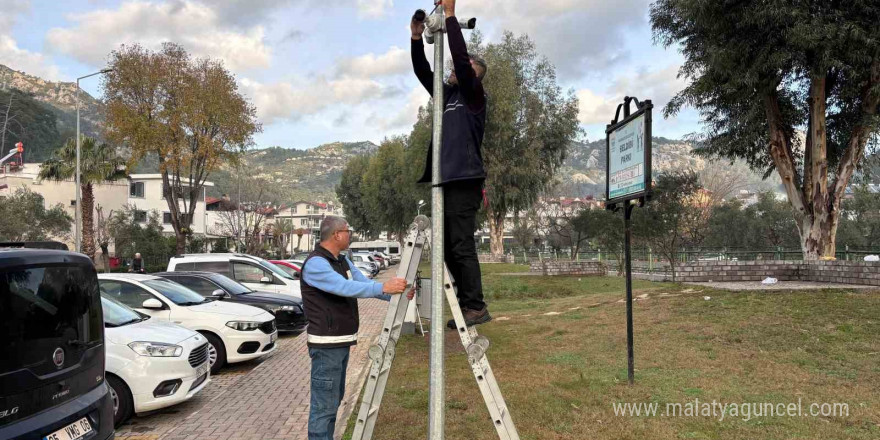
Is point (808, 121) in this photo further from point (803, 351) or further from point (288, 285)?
point (288, 285)

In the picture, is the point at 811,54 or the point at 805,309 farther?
the point at 811,54

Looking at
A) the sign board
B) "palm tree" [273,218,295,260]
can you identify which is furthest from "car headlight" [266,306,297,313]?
"palm tree" [273,218,295,260]

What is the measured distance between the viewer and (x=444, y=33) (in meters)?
3.32

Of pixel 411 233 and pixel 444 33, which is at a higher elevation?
pixel 444 33

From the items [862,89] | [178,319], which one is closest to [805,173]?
[862,89]

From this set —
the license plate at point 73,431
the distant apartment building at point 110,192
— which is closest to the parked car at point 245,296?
the license plate at point 73,431

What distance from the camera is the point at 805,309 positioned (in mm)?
10258

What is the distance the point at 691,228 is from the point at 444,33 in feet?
98.0

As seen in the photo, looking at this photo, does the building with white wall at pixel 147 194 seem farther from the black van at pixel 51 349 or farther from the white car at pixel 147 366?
the black van at pixel 51 349

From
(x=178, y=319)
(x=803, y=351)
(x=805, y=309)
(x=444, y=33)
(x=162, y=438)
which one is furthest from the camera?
(x=805, y=309)

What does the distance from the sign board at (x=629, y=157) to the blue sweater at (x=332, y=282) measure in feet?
11.8

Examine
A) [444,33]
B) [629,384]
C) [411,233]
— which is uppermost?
[444,33]

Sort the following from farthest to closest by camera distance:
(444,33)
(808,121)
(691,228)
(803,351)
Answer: (691,228) < (808,121) < (803,351) < (444,33)

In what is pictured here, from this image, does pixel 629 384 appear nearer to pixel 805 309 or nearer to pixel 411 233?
pixel 411 233
